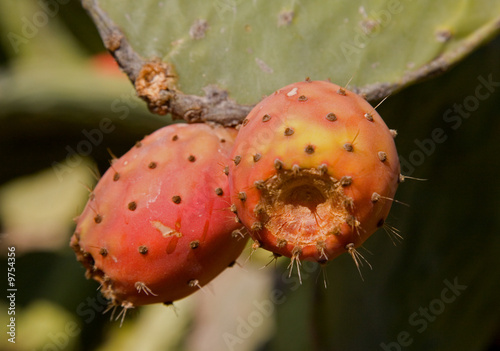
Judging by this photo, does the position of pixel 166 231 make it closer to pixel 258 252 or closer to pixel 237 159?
pixel 237 159

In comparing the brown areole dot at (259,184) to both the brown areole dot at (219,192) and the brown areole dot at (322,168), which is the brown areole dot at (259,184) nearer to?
the brown areole dot at (322,168)

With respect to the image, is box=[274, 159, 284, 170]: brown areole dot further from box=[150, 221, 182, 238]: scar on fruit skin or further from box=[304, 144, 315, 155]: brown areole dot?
box=[150, 221, 182, 238]: scar on fruit skin

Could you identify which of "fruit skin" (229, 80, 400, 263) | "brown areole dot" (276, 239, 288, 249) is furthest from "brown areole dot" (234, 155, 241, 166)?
"brown areole dot" (276, 239, 288, 249)

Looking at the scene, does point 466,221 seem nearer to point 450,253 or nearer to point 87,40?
point 450,253

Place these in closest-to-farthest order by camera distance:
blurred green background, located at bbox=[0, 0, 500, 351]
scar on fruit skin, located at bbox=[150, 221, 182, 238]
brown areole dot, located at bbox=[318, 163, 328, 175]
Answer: brown areole dot, located at bbox=[318, 163, 328, 175] < scar on fruit skin, located at bbox=[150, 221, 182, 238] < blurred green background, located at bbox=[0, 0, 500, 351]

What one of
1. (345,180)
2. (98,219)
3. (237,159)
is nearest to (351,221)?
(345,180)

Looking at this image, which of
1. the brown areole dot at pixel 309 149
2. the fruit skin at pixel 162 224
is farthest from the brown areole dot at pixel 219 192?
the brown areole dot at pixel 309 149
